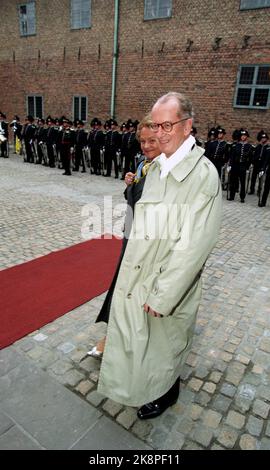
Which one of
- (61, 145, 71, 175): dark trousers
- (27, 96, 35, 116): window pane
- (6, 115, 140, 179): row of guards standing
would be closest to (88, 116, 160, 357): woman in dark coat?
(6, 115, 140, 179): row of guards standing

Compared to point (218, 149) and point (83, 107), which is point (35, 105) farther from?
point (218, 149)

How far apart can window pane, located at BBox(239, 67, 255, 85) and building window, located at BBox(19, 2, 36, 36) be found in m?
12.0

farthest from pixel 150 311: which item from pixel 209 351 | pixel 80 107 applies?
pixel 80 107

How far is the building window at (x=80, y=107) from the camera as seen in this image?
16609 mm

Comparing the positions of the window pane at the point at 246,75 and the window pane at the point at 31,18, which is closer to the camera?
the window pane at the point at 246,75

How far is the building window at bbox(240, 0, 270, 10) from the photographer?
36.7ft

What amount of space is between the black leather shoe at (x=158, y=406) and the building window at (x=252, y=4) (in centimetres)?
1298

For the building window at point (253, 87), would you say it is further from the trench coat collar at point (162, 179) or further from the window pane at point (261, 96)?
the trench coat collar at point (162, 179)

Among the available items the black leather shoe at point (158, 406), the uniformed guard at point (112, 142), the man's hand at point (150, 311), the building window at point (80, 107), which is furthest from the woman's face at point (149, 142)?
the building window at point (80, 107)

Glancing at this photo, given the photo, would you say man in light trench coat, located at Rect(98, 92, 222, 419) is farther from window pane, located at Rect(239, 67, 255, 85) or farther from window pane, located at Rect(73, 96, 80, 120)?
window pane, located at Rect(73, 96, 80, 120)

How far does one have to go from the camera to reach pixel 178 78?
13414 millimetres

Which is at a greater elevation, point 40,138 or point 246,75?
point 246,75

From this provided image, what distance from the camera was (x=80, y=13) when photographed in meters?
15.7

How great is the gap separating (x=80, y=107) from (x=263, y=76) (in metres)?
8.84
